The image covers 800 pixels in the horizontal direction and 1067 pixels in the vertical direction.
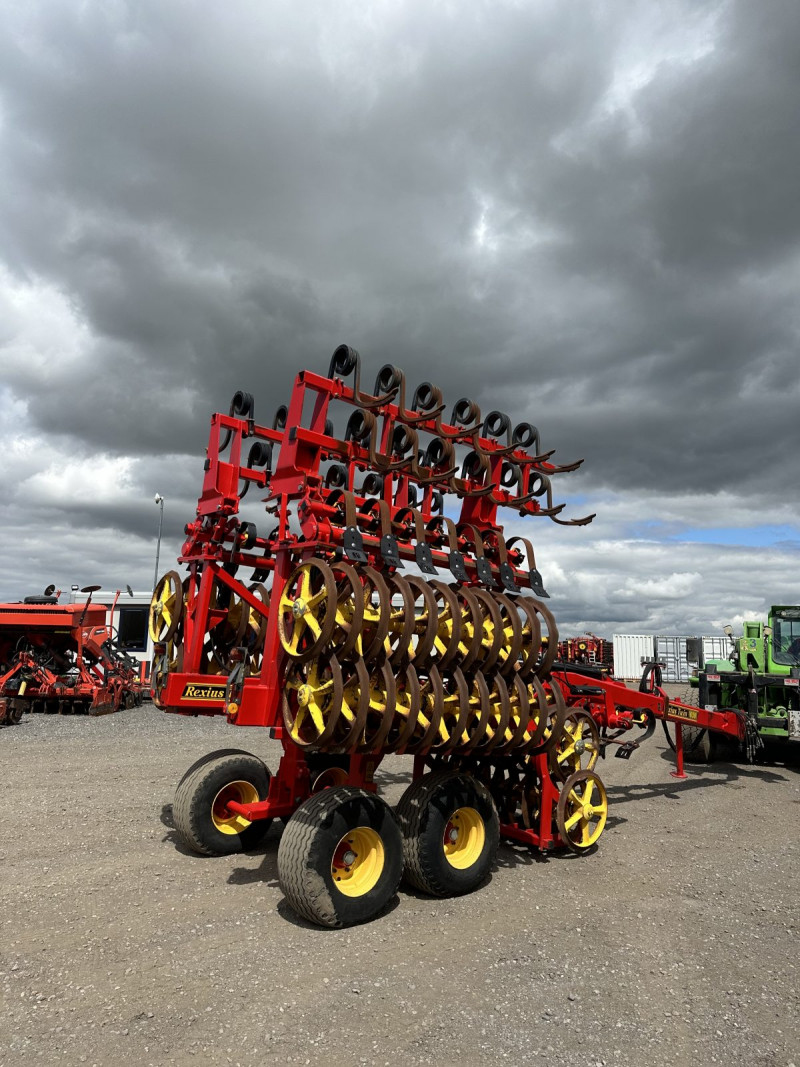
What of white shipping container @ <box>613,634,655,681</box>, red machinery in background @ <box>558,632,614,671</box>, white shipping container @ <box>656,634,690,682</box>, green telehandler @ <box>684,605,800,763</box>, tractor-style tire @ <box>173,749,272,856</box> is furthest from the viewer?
white shipping container @ <box>613,634,655,681</box>

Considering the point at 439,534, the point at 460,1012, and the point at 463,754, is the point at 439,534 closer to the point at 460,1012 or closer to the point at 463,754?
the point at 463,754

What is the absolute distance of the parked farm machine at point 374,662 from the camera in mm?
5602

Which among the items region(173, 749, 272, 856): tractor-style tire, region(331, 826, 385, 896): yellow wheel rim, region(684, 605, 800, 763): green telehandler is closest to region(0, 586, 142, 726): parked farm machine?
region(173, 749, 272, 856): tractor-style tire

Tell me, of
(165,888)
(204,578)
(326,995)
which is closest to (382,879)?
(326,995)

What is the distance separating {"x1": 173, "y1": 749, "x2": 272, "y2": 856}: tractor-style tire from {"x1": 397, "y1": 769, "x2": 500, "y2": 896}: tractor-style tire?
1744mm

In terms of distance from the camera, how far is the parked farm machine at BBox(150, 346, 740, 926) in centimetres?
560

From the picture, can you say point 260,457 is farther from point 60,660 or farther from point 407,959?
point 60,660

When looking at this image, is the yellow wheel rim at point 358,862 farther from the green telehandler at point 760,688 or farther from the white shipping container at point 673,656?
the white shipping container at point 673,656

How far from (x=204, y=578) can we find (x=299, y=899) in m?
3.57

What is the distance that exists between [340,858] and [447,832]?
1219 millimetres

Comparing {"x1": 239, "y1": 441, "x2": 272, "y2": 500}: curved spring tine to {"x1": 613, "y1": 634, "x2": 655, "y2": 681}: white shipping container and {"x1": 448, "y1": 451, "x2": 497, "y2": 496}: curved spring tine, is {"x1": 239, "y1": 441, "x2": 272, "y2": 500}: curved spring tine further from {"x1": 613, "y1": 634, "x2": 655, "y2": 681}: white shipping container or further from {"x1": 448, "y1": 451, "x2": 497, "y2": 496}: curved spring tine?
{"x1": 613, "y1": 634, "x2": 655, "y2": 681}: white shipping container

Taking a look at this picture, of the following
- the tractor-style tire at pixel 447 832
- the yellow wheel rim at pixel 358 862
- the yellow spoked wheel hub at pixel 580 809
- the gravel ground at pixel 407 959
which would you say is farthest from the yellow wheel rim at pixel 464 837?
the yellow spoked wheel hub at pixel 580 809

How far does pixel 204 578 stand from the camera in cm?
771

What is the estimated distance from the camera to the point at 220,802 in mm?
7305
